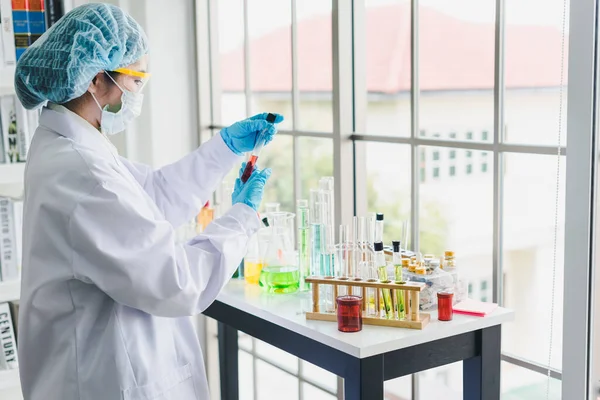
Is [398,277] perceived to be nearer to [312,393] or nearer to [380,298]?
[380,298]

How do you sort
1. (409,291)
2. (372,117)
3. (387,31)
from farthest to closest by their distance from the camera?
(372,117) → (387,31) → (409,291)

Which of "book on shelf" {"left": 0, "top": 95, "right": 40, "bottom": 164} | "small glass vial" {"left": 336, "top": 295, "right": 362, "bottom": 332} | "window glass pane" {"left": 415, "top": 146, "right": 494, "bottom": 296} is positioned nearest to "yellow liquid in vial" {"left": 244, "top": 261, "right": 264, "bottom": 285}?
"small glass vial" {"left": 336, "top": 295, "right": 362, "bottom": 332}

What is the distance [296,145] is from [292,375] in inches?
33.8

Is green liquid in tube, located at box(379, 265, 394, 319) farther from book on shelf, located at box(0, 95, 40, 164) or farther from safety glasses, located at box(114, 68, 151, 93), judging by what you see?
book on shelf, located at box(0, 95, 40, 164)

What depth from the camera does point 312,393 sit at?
2.78 meters

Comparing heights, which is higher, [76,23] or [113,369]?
[76,23]

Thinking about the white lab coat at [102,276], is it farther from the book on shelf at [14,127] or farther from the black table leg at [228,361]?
the book on shelf at [14,127]

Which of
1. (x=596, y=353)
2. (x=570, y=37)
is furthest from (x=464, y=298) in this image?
(x=570, y=37)

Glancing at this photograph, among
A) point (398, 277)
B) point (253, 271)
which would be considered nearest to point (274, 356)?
point (253, 271)

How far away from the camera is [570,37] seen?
5.35 feet

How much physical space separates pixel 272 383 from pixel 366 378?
142 cm

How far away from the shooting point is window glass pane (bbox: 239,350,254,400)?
125 inches

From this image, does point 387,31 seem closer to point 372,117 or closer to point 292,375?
point 292,375

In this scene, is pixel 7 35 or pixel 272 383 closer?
pixel 7 35
